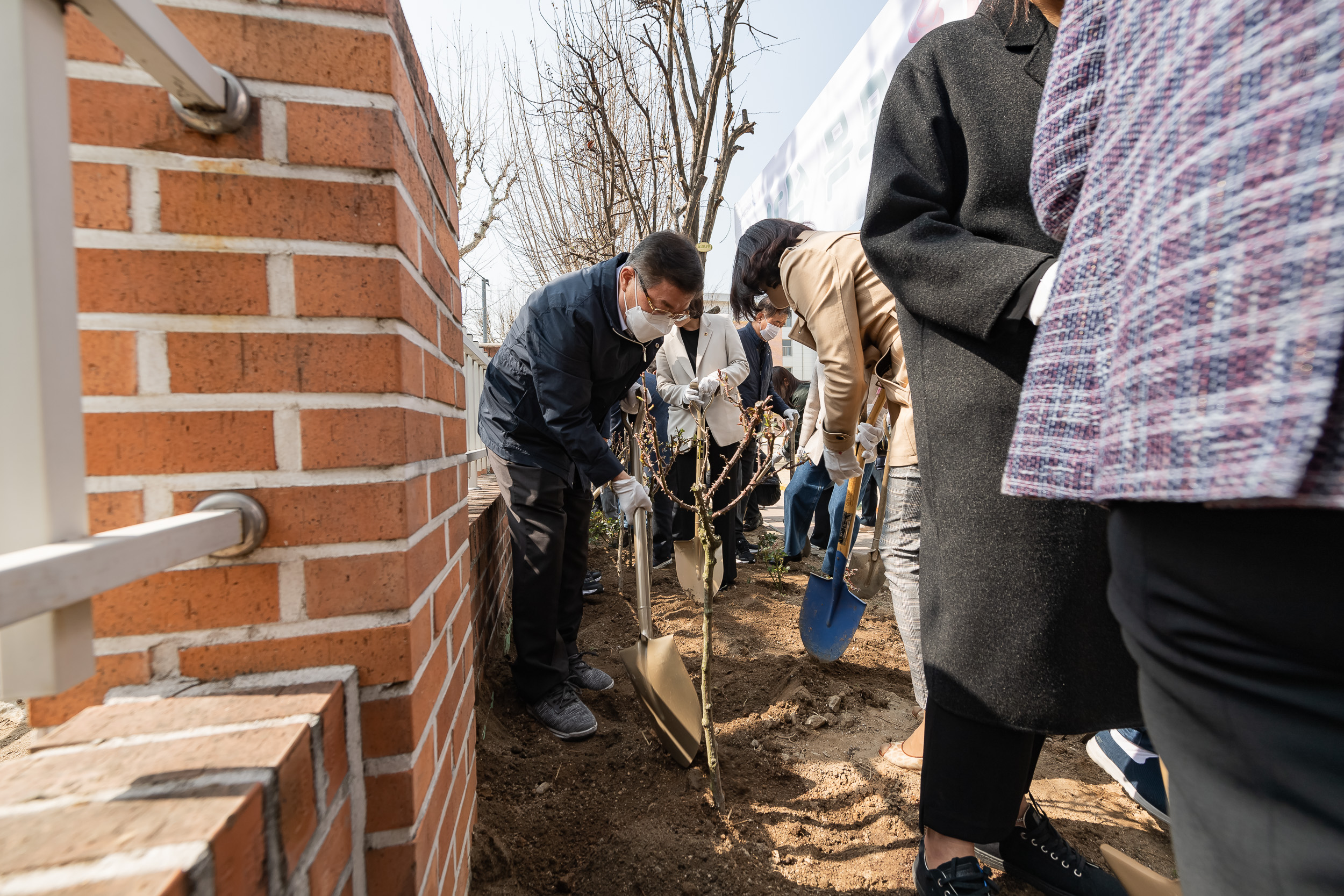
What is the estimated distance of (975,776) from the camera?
1.17 m

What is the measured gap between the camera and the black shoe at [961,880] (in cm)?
122

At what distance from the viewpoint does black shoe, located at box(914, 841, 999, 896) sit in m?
1.22

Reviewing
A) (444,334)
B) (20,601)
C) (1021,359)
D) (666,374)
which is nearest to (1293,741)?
(1021,359)

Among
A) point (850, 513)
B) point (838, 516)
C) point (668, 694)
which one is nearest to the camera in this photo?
point (668, 694)

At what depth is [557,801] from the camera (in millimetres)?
1776

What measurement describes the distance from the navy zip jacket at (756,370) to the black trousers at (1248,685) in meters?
3.89

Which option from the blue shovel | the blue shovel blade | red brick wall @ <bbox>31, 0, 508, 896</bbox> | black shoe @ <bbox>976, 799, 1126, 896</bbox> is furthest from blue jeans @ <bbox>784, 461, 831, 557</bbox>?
red brick wall @ <bbox>31, 0, 508, 896</bbox>

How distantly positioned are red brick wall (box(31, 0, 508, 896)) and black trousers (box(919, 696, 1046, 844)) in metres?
0.97

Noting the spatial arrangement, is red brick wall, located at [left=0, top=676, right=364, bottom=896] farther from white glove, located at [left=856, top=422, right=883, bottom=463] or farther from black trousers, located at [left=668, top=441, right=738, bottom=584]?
black trousers, located at [left=668, top=441, right=738, bottom=584]

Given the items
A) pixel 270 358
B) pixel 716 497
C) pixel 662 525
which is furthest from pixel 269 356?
pixel 662 525

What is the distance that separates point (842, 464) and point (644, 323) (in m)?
0.99

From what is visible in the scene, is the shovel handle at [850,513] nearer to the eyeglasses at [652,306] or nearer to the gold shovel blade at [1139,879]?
the eyeglasses at [652,306]

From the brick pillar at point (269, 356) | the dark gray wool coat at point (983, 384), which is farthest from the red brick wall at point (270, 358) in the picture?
the dark gray wool coat at point (983, 384)

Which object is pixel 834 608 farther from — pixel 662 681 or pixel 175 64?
pixel 175 64
